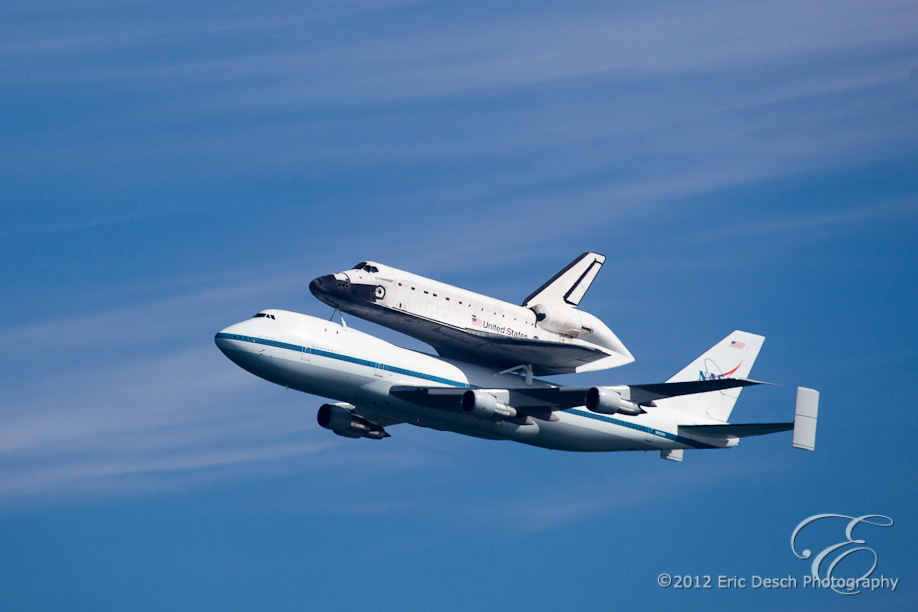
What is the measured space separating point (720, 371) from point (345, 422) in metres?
26.6

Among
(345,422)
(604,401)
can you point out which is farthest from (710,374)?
(345,422)

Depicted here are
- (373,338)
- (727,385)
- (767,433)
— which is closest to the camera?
(727,385)

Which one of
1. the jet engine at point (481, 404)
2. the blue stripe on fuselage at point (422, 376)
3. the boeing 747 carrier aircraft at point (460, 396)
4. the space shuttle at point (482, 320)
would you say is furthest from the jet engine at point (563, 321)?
the jet engine at point (481, 404)

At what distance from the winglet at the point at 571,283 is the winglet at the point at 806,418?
1503 cm

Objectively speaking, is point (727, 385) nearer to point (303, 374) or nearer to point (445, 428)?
point (445, 428)

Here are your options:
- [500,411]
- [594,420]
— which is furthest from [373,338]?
[594,420]

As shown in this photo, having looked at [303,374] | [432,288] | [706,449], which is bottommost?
[706,449]

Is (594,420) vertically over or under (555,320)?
under

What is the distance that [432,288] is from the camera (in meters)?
67.4

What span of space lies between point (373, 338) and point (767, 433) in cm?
2515

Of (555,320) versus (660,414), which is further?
(660,414)

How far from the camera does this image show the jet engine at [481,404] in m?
68.1

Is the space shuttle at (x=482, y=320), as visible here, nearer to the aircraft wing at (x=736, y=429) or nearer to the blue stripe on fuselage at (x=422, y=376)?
the blue stripe on fuselage at (x=422, y=376)

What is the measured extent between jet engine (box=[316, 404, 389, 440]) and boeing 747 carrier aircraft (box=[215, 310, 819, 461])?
0.21 feet
